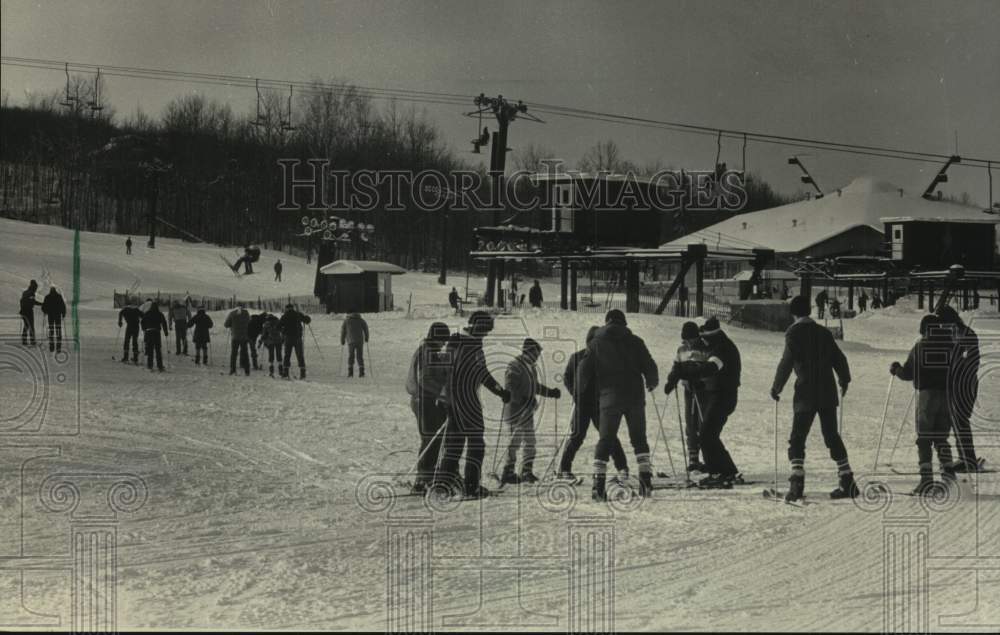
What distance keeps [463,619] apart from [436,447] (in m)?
3.47

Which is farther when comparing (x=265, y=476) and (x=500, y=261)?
(x=500, y=261)

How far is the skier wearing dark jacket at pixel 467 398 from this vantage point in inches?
377

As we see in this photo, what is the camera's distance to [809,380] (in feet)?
30.4

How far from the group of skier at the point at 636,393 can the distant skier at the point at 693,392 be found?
99mm

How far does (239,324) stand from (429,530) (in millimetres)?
12900

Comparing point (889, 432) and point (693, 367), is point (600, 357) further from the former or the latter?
point (889, 432)

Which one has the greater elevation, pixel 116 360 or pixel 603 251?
pixel 603 251

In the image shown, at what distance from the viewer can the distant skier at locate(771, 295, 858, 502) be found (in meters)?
9.25

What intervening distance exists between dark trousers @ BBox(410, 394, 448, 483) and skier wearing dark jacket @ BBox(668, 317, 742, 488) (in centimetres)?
229

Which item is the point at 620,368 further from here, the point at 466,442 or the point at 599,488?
the point at 466,442

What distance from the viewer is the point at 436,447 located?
9.90 m

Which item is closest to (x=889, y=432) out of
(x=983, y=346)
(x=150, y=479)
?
(x=150, y=479)

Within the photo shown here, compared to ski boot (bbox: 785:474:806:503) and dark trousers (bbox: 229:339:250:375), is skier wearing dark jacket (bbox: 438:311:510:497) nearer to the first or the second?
ski boot (bbox: 785:474:806:503)

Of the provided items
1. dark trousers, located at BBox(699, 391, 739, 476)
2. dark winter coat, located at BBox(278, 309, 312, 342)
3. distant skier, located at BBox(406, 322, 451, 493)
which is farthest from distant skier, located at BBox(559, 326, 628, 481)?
dark winter coat, located at BBox(278, 309, 312, 342)
